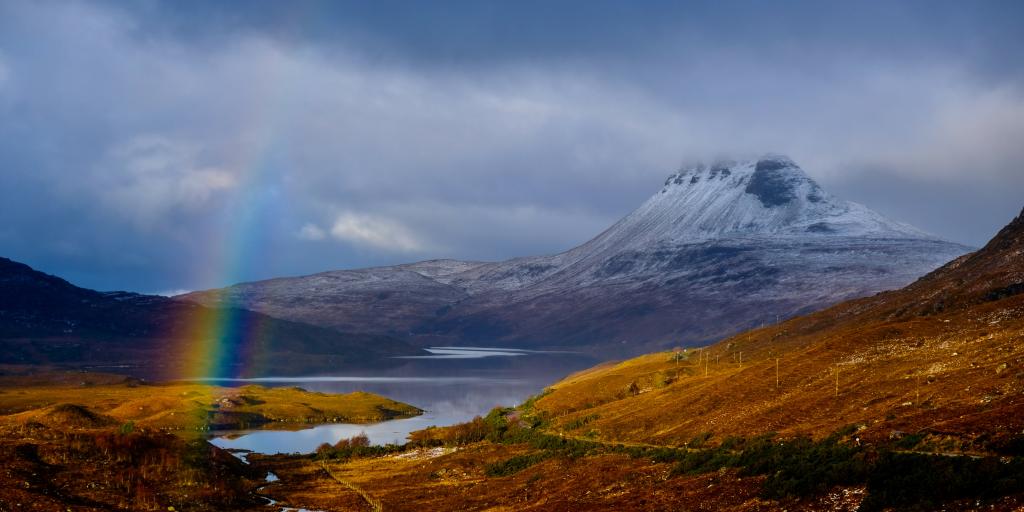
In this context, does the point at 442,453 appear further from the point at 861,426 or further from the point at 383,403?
the point at 383,403

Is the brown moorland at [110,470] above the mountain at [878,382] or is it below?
below

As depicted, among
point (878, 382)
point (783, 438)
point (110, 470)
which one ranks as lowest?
point (110, 470)

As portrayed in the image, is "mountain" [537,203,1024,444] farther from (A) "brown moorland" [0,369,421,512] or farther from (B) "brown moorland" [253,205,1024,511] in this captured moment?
(A) "brown moorland" [0,369,421,512]

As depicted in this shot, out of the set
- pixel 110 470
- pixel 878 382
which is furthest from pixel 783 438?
pixel 110 470

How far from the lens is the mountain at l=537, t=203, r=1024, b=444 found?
43.6 m

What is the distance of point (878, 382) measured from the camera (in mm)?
57500

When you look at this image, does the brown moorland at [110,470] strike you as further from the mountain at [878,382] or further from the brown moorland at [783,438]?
the mountain at [878,382]

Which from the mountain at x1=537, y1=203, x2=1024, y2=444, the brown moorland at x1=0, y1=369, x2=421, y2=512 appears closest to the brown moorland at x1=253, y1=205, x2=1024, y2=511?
the mountain at x1=537, y1=203, x2=1024, y2=444

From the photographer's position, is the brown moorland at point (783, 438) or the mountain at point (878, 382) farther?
the mountain at point (878, 382)

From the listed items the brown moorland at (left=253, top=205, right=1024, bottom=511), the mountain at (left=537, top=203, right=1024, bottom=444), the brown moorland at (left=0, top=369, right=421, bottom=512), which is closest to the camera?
the brown moorland at (left=253, top=205, right=1024, bottom=511)

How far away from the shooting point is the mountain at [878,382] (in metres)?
43.6

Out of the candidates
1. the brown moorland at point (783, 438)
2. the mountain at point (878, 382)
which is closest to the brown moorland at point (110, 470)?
the brown moorland at point (783, 438)

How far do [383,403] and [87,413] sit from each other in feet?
237

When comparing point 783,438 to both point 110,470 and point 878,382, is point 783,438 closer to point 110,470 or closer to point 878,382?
point 878,382
